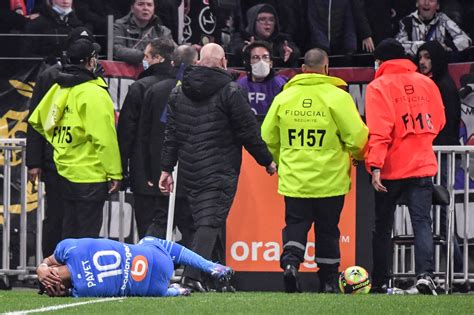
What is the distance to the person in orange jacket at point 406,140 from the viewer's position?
1320 centimetres

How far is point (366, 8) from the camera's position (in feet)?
58.4

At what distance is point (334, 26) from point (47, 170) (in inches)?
188

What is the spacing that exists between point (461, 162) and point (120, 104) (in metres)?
3.62

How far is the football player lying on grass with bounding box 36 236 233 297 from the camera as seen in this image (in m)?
11.4

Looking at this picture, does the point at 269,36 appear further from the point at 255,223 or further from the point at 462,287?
the point at 462,287

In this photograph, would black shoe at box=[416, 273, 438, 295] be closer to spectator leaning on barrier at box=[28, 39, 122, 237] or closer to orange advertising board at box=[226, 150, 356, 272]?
orange advertising board at box=[226, 150, 356, 272]

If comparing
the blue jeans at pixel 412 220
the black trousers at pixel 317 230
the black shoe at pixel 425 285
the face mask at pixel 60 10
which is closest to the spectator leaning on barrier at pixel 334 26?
the face mask at pixel 60 10

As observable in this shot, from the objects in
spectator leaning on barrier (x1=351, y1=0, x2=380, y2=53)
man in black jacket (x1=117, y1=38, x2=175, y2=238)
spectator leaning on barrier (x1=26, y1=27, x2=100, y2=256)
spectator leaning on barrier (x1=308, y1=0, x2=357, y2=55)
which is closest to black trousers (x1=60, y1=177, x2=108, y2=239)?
spectator leaning on barrier (x1=26, y1=27, x2=100, y2=256)

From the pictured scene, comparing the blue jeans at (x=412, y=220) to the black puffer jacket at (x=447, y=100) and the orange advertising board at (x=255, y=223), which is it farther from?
the black puffer jacket at (x=447, y=100)

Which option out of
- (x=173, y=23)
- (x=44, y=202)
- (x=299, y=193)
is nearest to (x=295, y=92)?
(x=299, y=193)

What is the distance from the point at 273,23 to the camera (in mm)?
17391

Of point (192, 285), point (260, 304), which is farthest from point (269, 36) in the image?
point (260, 304)

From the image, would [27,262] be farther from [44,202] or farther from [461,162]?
[461,162]

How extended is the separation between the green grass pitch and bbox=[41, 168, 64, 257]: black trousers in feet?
5.53
